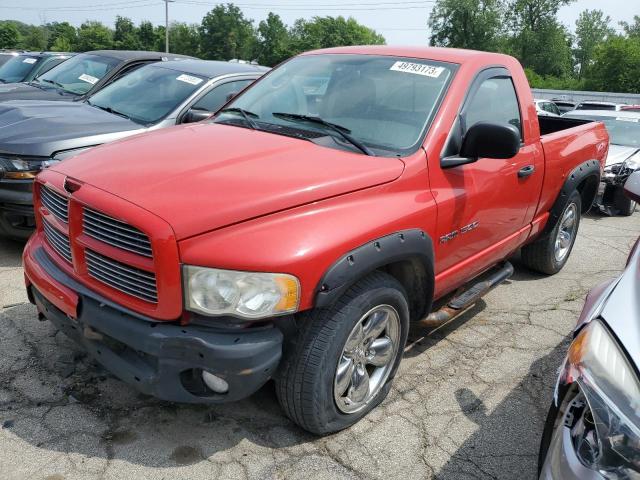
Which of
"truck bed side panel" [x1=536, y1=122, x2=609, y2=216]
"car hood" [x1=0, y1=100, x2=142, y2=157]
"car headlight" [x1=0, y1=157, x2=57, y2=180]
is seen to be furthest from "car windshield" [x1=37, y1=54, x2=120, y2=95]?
"truck bed side panel" [x1=536, y1=122, x2=609, y2=216]

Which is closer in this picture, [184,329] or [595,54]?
[184,329]

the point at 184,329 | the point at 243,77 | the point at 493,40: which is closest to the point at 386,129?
the point at 184,329

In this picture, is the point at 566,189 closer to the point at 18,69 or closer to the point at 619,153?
the point at 619,153

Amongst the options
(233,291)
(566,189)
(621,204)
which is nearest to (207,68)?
(566,189)

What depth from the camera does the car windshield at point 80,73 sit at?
7504 mm

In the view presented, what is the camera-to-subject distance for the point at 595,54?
48469 mm

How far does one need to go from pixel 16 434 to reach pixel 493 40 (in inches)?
2964

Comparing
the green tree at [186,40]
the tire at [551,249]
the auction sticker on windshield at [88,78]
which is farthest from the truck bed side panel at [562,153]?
the green tree at [186,40]

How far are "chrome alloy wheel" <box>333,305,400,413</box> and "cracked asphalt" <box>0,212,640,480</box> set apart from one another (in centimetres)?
18

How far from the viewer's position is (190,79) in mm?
5977

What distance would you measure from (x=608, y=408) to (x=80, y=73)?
25.8ft

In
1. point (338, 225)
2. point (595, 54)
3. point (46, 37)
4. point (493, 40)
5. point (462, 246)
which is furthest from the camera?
point (46, 37)

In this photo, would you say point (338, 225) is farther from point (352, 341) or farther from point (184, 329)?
point (184, 329)

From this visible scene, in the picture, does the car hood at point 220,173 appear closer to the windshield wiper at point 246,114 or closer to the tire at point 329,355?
the windshield wiper at point 246,114
